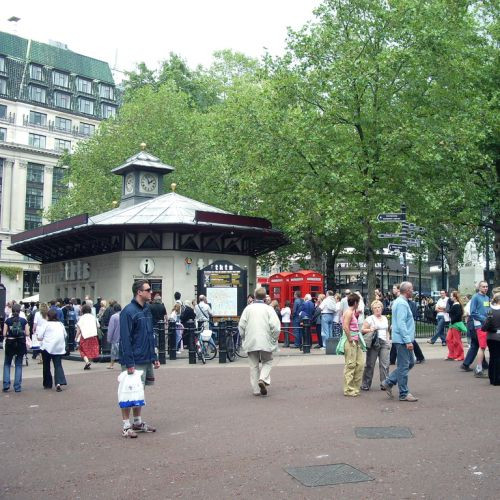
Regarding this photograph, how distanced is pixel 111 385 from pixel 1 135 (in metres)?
66.3

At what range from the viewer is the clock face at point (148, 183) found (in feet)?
113

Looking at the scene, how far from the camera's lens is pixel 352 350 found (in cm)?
1191

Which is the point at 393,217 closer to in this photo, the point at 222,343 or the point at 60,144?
the point at 222,343

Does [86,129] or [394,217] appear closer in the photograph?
[394,217]

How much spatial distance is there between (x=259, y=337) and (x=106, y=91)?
80.0m

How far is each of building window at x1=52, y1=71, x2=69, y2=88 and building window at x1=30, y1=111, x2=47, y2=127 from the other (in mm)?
5022

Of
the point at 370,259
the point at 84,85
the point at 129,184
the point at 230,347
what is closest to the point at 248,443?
the point at 230,347

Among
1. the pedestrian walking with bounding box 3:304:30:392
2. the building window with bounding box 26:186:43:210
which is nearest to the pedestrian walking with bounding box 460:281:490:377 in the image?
the pedestrian walking with bounding box 3:304:30:392

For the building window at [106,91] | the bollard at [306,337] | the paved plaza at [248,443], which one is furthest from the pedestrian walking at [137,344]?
the building window at [106,91]

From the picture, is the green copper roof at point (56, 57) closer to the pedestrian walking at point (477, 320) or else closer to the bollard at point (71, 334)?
the bollard at point (71, 334)

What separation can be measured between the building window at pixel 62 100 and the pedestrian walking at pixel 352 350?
74.7m

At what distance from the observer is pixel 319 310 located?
905 inches

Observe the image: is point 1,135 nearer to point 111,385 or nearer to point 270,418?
point 111,385

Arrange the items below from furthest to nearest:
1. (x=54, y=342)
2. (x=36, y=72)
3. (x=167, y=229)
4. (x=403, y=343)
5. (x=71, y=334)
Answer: (x=36, y=72)
(x=167, y=229)
(x=71, y=334)
(x=54, y=342)
(x=403, y=343)
